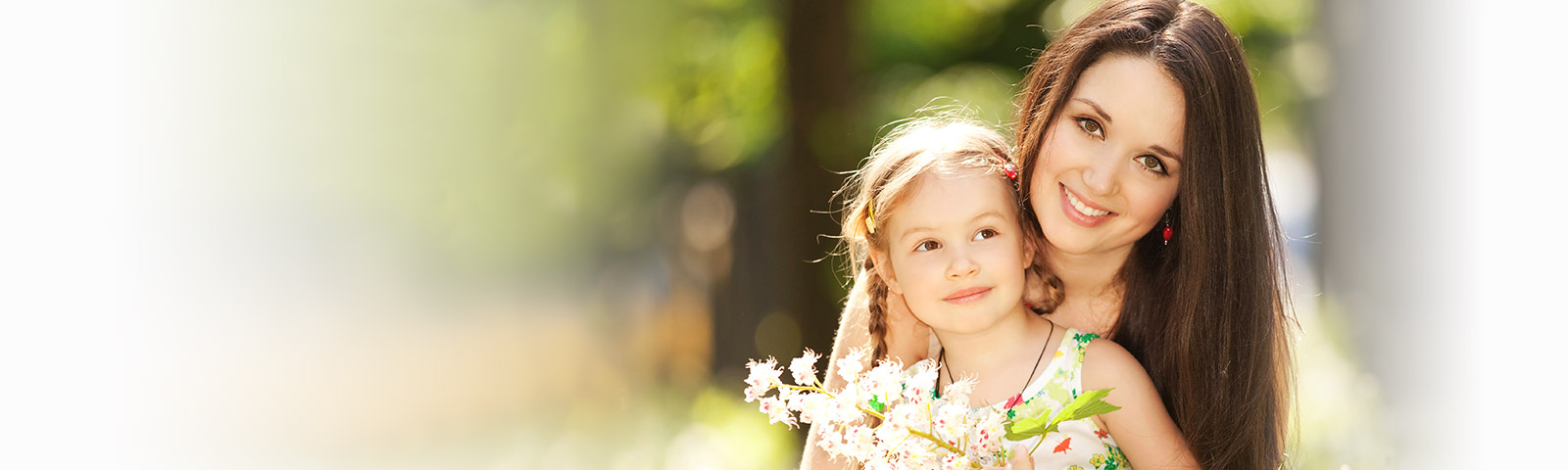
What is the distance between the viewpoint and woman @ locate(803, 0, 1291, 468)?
1986 millimetres

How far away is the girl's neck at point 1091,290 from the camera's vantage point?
2217mm

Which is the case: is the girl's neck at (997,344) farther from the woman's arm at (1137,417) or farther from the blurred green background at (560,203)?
the blurred green background at (560,203)

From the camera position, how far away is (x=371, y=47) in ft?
10.3

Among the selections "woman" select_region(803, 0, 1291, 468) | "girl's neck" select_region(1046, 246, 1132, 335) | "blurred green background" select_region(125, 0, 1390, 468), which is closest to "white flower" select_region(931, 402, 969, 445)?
"woman" select_region(803, 0, 1291, 468)

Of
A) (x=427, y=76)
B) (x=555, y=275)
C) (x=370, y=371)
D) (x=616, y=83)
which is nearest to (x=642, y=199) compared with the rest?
(x=616, y=83)

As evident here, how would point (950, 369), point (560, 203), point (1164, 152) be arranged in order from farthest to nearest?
point (560, 203) → point (950, 369) → point (1164, 152)

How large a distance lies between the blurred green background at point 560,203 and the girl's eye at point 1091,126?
633 millimetres

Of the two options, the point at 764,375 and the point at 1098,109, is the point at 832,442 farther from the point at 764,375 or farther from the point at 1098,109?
the point at 1098,109

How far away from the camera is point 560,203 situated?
4.92 metres

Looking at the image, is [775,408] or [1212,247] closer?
[775,408]

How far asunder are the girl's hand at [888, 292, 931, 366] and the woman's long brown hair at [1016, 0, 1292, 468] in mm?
357

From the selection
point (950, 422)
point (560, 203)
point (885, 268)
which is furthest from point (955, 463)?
point (560, 203)

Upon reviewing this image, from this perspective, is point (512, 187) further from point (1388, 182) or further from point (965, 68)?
point (965, 68)

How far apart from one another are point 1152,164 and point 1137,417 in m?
0.43
